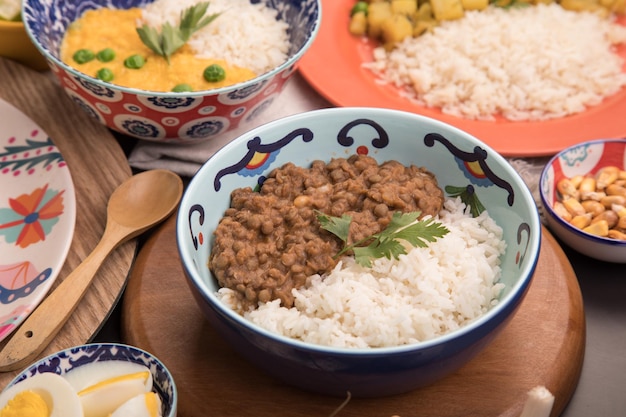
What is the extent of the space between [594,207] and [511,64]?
1.00 metres

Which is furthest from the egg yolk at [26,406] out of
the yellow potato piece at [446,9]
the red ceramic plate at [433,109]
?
the yellow potato piece at [446,9]

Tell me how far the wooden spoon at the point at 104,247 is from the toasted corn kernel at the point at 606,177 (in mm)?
1529

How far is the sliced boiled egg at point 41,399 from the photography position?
161 centimetres

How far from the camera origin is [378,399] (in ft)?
6.12

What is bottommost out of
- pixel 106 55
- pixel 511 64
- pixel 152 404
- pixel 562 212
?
pixel 562 212

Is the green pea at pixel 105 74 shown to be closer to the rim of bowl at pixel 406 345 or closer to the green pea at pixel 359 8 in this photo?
the rim of bowl at pixel 406 345

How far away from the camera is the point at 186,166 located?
8.88 feet

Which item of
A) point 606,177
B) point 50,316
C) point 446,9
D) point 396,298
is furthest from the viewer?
point 446,9

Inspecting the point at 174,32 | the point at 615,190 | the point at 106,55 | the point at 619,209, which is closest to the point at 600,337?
the point at 619,209

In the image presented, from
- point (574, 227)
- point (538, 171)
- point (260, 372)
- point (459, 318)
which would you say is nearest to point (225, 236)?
point (260, 372)

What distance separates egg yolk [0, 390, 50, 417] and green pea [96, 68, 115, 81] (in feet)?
4.68

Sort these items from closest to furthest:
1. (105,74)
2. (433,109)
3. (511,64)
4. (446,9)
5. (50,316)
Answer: (50,316) < (105,74) < (433,109) < (511,64) < (446,9)

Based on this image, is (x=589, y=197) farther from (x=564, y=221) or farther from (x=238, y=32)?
(x=238, y=32)

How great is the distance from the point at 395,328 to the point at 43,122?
180 cm
